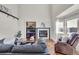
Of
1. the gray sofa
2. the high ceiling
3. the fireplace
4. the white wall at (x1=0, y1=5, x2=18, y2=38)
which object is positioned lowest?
the gray sofa

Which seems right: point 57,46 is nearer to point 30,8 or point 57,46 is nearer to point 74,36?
point 74,36

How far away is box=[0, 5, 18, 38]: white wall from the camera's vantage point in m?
2.72

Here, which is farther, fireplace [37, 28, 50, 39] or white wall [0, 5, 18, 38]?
fireplace [37, 28, 50, 39]

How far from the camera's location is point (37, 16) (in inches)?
109

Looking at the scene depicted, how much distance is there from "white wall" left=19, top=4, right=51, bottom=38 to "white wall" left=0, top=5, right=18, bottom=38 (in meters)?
0.11

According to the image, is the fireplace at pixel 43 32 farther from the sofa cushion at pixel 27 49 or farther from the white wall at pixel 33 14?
the sofa cushion at pixel 27 49

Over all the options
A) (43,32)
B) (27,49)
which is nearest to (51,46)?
(43,32)

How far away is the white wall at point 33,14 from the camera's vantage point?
9.04 feet

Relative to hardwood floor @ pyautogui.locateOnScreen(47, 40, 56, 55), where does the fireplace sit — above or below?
above

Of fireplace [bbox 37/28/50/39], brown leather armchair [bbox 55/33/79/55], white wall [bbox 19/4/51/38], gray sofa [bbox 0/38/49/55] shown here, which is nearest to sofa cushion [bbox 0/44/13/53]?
gray sofa [bbox 0/38/49/55]

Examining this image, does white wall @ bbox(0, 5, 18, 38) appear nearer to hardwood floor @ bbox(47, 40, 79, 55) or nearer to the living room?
the living room

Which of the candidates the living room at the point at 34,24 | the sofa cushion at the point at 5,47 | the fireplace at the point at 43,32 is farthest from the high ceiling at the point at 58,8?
the sofa cushion at the point at 5,47
